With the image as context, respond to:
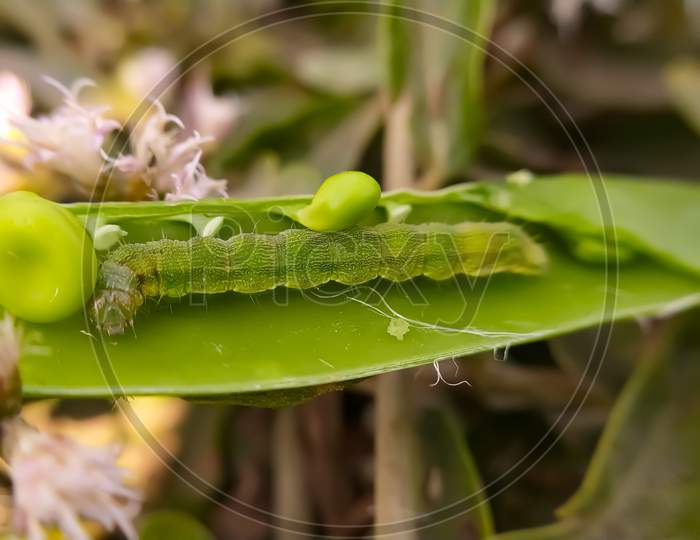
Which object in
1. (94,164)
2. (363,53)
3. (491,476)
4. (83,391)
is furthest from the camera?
(363,53)

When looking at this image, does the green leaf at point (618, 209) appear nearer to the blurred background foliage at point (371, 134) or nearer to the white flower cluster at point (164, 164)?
the blurred background foliage at point (371, 134)

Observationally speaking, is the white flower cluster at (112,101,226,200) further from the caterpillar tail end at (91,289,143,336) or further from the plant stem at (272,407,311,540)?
the plant stem at (272,407,311,540)

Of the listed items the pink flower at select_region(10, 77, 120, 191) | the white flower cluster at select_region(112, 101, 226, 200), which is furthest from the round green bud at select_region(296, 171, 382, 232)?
the pink flower at select_region(10, 77, 120, 191)

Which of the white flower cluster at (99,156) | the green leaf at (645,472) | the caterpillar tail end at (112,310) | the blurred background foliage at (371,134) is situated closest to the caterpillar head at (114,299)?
the caterpillar tail end at (112,310)

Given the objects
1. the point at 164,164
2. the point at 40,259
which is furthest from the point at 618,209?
the point at 40,259

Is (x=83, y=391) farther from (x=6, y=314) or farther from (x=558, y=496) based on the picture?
(x=558, y=496)

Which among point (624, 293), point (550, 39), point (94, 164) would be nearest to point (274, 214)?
point (94, 164)
